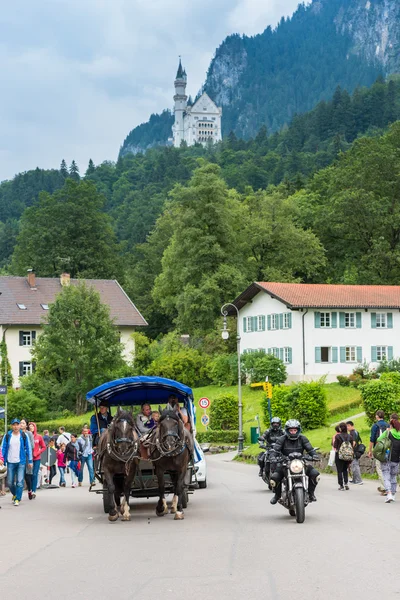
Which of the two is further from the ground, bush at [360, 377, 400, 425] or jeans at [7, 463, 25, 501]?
bush at [360, 377, 400, 425]

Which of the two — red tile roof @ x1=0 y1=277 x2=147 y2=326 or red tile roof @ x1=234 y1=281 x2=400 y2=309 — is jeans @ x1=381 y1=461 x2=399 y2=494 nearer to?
red tile roof @ x1=234 y1=281 x2=400 y2=309

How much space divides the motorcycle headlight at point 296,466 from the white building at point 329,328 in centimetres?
5237

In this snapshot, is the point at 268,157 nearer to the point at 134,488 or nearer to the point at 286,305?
the point at 286,305

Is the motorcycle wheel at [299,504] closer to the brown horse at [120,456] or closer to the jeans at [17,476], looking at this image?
the brown horse at [120,456]

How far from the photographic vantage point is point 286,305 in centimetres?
6869

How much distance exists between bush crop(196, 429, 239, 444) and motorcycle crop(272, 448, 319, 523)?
40.1 metres

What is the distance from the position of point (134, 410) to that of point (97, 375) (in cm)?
5076

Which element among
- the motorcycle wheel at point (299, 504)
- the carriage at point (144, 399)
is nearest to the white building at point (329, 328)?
the carriage at point (144, 399)

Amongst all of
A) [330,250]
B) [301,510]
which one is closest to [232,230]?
[330,250]

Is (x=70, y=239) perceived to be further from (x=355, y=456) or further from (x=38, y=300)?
(x=355, y=456)

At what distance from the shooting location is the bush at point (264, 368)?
67.9 m

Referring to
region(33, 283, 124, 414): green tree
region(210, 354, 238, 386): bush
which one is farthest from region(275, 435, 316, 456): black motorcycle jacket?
region(210, 354, 238, 386): bush

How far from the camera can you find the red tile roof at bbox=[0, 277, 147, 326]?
272 feet

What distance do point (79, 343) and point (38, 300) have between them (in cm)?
1718
